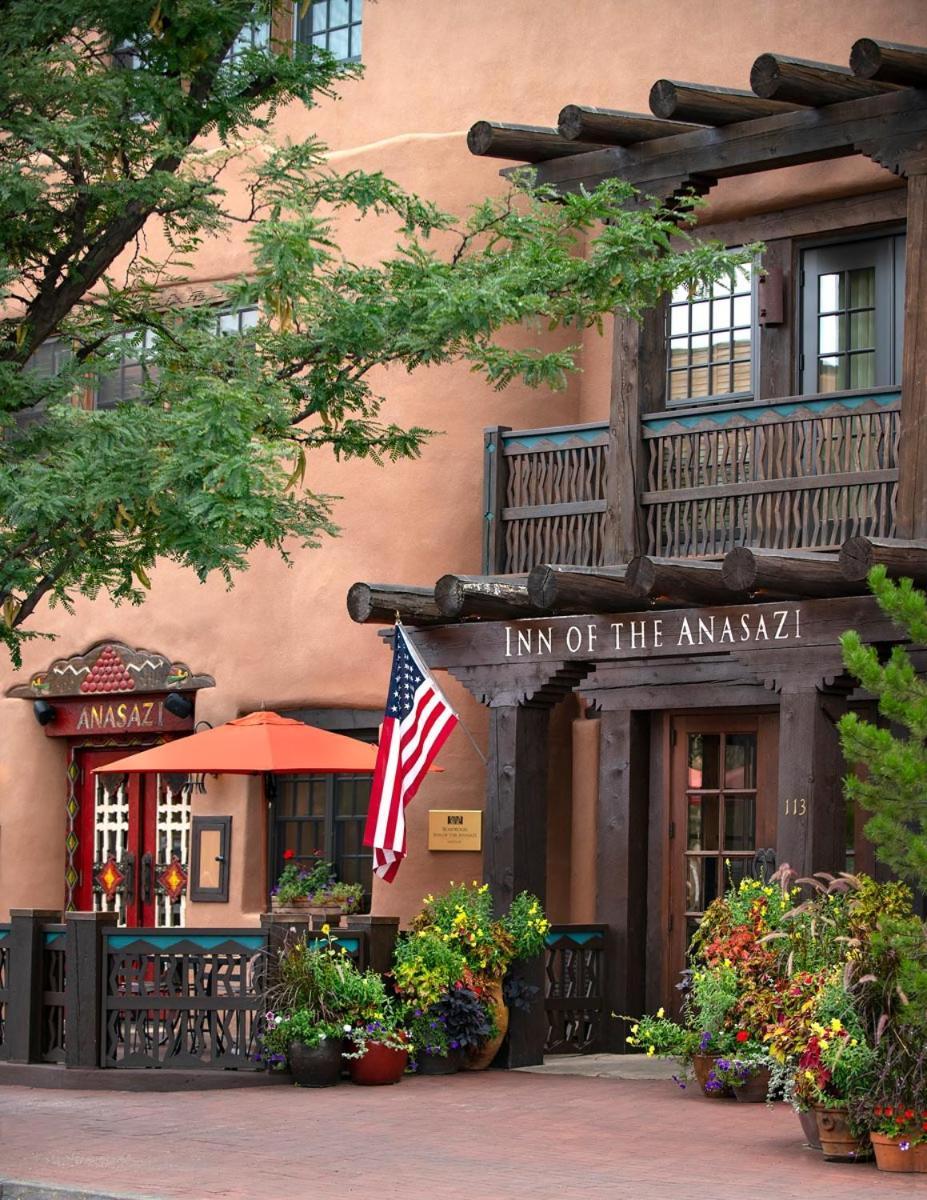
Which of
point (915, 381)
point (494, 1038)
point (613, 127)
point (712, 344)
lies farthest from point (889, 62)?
point (494, 1038)

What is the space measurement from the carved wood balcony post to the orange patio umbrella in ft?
5.09

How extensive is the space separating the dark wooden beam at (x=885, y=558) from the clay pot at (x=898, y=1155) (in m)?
3.44

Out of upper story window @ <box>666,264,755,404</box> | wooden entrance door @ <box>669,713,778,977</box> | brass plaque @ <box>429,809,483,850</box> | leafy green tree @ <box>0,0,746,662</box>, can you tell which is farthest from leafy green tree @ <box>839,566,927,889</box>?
brass plaque @ <box>429,809,483,850</box>

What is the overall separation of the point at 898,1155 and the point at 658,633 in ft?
15.2

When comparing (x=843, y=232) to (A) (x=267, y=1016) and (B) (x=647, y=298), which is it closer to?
(B) (x=647, y=298)

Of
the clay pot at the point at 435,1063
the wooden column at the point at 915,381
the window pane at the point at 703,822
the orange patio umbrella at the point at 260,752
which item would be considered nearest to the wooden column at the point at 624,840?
the window pane at the point at 703,822

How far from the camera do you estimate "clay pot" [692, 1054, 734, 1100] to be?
12.8 metres

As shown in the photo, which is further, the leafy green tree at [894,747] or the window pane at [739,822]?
the window pane at [739,822]

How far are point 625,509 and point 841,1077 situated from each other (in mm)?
5719

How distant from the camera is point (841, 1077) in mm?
Answer: 10242

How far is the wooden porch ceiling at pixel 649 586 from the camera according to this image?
502 inches

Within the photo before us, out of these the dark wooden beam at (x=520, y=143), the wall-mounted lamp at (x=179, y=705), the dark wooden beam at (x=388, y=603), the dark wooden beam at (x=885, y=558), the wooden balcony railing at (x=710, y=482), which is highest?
the dark wooden beam at (x=520, y=143)

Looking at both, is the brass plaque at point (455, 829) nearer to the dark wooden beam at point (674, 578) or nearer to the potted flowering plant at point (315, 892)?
the potted flowering plant at point (315, 892)

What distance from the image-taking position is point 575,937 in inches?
617
